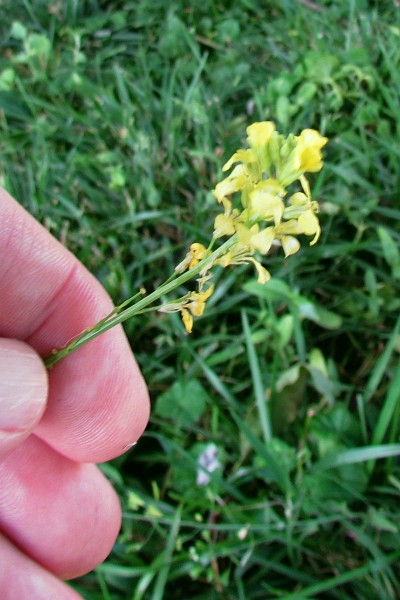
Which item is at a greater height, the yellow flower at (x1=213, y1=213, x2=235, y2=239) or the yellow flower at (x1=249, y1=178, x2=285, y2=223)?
the yellow flower at (x1=249, y1=178, x2=285, y2=223)

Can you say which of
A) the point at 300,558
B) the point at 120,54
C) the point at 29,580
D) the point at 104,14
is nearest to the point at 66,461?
the point at 29,580

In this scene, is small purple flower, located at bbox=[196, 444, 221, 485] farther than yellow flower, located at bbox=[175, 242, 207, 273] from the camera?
Yes

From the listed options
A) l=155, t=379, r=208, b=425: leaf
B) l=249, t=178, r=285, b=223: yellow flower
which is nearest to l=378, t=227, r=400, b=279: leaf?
l=155, t=379, r=208, b=425: leaf

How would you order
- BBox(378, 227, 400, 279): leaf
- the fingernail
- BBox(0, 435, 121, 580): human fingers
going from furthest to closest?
BBox(378, 227, 400, 279): leaf, BBox(0, 435, 121, 580): human fingers, the fingernail

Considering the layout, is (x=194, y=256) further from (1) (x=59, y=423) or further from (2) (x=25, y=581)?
(2) (x=25, y=581)

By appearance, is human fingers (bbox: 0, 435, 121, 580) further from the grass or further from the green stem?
the green stem

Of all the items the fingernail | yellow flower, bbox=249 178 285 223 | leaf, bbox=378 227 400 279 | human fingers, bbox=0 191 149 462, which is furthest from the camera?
leaf, bbox=378 227 400 279

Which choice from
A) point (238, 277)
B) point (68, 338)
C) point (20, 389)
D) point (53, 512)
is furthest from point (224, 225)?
point (238, 277)
